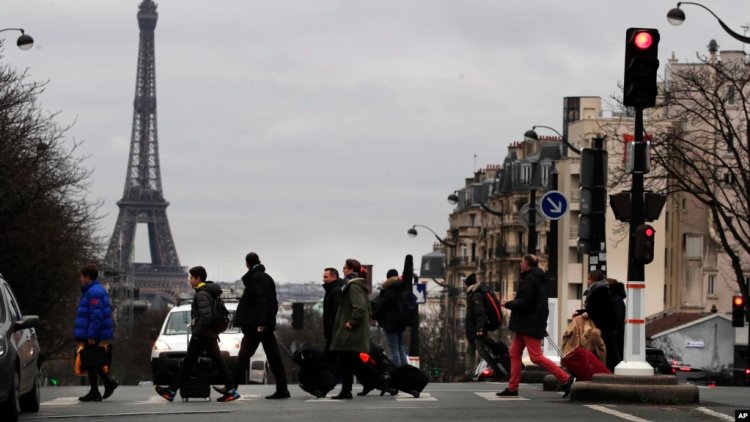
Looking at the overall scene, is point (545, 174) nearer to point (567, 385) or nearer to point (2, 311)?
point (567, 385)

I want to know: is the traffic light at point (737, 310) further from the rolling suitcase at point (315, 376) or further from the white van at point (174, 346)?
the rolling suitcase at point (315, 376)

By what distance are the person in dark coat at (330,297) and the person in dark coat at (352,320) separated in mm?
282

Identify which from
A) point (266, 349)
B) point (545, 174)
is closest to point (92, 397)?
point (266, 349)

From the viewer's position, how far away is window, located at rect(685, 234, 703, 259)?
11225cm

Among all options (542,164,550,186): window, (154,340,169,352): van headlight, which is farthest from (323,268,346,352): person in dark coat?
(542,164,550,186): window

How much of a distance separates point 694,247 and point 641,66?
304ft

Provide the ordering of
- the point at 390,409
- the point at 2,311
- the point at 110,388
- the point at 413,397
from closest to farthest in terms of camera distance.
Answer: the point at 2,311 → the point at 390,409 → the point at 413,397 → the point at 110,388

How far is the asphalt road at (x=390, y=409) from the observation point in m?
19.5

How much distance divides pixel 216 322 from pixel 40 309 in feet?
129

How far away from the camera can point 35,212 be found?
58125mm

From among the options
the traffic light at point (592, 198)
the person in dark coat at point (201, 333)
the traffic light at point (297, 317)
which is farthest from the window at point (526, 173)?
the person in dark coat at point (201, 333)

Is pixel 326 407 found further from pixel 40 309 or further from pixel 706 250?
pixel 706 250

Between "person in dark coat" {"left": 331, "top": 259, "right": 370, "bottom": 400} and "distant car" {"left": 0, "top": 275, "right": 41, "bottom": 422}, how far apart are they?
3986mm

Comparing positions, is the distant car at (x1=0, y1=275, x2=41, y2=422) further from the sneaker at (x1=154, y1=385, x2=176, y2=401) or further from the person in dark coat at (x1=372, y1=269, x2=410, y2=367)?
the person in dark coat at (x1=372, y1=269, x2=410, y2=367)
